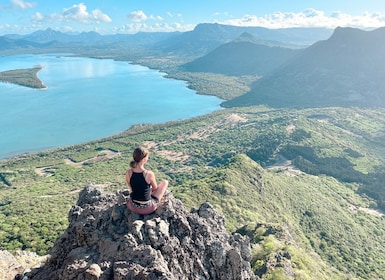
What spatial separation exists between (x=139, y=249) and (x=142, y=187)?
224cm

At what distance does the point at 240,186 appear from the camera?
66250 millimetres

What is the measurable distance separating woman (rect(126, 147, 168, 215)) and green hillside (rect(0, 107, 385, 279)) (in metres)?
22.3

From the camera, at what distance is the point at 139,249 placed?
12945 millimetres

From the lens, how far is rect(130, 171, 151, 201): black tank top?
43.6 ft

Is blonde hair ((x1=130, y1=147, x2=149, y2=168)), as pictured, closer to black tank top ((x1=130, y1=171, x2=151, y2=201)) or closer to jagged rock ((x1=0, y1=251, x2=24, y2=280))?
black tank top ((x1=130, y1=171, x2=151, y2=201))

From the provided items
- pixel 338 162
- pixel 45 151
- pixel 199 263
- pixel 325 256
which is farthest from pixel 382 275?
pixel 45 151

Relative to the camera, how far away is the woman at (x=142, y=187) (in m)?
13.0

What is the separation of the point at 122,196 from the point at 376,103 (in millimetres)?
211598

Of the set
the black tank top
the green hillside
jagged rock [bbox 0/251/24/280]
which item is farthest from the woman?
the green hillside

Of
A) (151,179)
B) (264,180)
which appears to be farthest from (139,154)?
(264,180)

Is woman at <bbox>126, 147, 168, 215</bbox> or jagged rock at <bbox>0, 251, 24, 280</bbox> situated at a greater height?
woman at <bbox>126, 147, 168, 215</bbox>

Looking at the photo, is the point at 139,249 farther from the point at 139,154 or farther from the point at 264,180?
the point at 264,180

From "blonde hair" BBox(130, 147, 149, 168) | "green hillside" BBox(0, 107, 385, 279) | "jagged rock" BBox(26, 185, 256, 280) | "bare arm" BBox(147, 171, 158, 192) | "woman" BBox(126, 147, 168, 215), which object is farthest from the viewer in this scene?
"green hillside" BBox(0, 107, 385, 279)

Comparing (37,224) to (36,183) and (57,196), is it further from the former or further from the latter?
(36,183)
